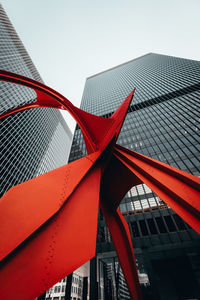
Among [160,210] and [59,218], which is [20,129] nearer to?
[160,210]

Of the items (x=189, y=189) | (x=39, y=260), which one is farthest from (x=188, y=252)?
(x=39, y=260)

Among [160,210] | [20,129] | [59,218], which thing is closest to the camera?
[59,218]

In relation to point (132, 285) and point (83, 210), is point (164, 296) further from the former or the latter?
point (83, 210)

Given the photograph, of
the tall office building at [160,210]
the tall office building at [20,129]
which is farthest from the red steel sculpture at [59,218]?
the tall office building at [20,129]

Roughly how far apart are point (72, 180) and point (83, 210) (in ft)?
3.25

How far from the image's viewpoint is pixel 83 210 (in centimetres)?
391

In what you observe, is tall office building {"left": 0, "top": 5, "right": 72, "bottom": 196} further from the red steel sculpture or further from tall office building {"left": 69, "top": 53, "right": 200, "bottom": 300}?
the red steel sculpture

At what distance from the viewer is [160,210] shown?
66.5ft

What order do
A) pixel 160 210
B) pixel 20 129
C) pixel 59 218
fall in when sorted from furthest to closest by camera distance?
pixel 20 129, pixel 160 210, pixel 59 218

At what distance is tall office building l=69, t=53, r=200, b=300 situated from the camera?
14.4 m

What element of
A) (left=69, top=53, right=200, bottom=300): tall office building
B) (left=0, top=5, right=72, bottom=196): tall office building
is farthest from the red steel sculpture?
(left=0, top=5, right=72, bottom=196): tall office building

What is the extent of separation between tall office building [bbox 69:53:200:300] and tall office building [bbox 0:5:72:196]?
977 inches

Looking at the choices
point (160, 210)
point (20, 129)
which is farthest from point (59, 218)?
point (20, 129)

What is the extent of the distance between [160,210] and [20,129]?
186 feet
